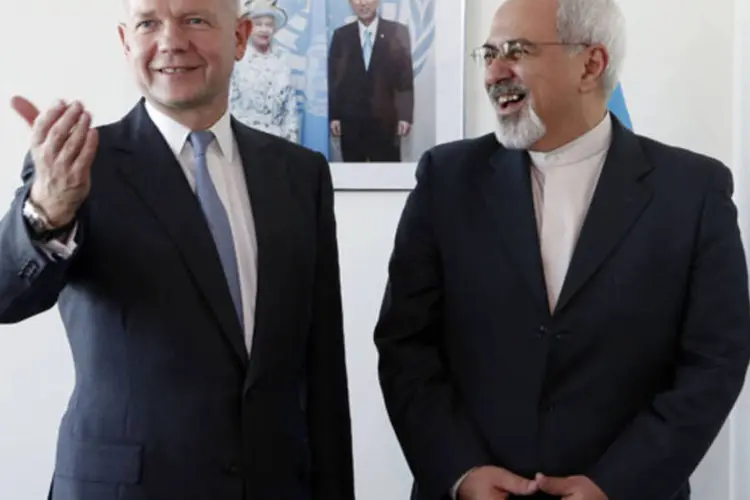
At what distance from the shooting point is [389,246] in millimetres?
2510

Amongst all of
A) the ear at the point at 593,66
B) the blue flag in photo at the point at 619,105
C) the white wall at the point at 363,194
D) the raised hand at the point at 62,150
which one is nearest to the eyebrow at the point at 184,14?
the raised hand at the point at 62,150

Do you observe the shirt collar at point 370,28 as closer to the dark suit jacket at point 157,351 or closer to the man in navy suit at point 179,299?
the man in navy suit at point 179,299

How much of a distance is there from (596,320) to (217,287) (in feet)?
2.22

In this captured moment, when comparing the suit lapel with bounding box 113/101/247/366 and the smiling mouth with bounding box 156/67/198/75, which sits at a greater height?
the smiling mouth with bounding box 156/67/198/75

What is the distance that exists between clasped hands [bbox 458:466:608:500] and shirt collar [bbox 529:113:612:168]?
1.94ft

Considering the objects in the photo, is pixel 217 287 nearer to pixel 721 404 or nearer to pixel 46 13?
pixel 721 404

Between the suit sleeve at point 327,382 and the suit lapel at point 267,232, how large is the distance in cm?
11

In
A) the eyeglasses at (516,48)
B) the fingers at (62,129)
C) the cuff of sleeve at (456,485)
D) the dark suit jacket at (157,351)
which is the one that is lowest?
the cuff of sleeve at (456,485)

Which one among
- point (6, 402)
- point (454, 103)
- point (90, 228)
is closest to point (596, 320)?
point (90, 228)

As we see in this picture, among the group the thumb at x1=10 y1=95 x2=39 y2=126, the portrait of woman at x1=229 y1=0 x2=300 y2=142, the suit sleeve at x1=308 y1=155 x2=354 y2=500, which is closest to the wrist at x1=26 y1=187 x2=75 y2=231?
the thumb at x1=10 y1=95 x2=39 y2=126

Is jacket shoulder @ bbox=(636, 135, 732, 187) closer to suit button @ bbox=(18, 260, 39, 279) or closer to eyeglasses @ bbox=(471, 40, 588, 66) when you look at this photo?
eyeglasses @ bbox=(471, 40, 588, 66)

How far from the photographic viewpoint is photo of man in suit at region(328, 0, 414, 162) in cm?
245

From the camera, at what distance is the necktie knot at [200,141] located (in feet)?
4.77

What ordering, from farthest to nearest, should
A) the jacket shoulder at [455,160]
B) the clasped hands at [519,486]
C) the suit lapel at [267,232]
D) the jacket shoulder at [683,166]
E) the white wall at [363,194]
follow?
the white wall at [363,194], the jacket shoulder at [455,160], the jacket shoulder at [683,166], the clasped hands at [519,486], the suit lapel at [267,232]
